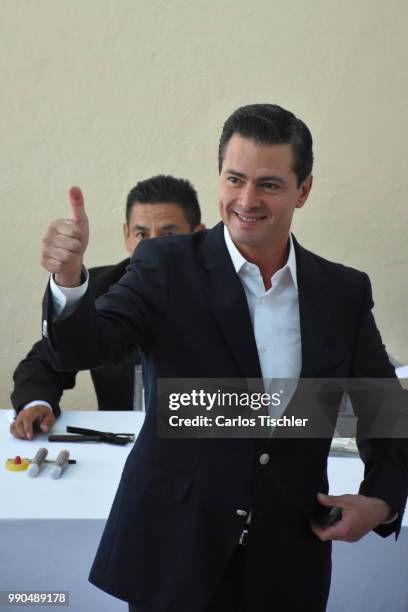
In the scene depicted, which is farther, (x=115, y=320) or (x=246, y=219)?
(x=246, y=219)

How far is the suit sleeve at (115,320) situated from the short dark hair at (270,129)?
0.72 ft

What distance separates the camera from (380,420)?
1302mm

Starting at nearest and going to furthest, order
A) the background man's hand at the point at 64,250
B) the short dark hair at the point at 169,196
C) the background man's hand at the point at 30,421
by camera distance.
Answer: the background man's hand at the point at 64,250
the background man's hand at the point at 30,421
the short dark hair at the point at 169,196

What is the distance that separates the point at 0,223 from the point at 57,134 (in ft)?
1.67

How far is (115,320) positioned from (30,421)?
3.47 ft

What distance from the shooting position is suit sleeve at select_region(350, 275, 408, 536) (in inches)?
49.5

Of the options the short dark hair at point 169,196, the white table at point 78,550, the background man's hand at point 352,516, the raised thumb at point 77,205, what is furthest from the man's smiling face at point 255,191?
the short dark hair at point 169,196

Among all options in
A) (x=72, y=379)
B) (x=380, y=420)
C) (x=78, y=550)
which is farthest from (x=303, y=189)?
(x=72, y=379)

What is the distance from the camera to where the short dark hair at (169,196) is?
2598 mm

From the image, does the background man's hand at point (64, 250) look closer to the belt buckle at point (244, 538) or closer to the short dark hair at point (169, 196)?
the belt buckle at point (244, 538)

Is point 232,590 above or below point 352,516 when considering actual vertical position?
below

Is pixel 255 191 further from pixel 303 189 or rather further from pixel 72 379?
pixel 72 379

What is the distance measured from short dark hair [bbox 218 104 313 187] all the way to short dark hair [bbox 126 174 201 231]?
4.56ft

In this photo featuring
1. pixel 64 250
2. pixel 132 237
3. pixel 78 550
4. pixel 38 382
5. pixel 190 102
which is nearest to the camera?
pixel 64 250
